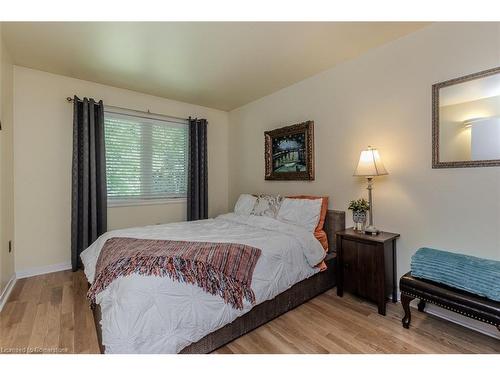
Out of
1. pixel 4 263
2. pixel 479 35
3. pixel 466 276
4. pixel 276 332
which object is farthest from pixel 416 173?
pixel 4 263

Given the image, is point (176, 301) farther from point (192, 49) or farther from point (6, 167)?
point (6, 167)

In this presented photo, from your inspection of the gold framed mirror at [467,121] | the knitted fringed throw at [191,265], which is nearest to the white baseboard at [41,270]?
the knitted fringed throw at [191,265]

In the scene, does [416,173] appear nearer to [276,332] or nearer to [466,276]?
[466,276]

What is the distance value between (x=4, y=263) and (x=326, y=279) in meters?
3.11

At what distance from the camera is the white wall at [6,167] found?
7.43 feet

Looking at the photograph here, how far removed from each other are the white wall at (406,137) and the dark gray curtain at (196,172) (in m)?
1.52

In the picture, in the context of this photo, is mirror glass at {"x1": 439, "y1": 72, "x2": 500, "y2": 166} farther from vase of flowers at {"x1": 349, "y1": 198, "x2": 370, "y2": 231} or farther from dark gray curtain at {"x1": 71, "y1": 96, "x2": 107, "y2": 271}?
dark gray curtain at {"x1": 71, "y1": 96, "x2": 107, "y2": 271}

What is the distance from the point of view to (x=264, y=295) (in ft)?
6.13

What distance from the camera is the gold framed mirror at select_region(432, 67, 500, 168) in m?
1.77

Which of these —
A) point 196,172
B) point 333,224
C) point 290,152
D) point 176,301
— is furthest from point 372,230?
point 196,172

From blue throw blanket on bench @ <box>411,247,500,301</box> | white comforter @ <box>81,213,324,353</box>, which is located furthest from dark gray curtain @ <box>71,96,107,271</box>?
blue throw blanket on bench @ <box>411,247,500,301</box>

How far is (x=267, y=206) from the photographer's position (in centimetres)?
310

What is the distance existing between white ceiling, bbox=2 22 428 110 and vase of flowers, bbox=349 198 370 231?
1.52 metres

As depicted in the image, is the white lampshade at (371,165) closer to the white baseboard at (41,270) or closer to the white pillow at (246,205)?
the white pillow at (246,205)
